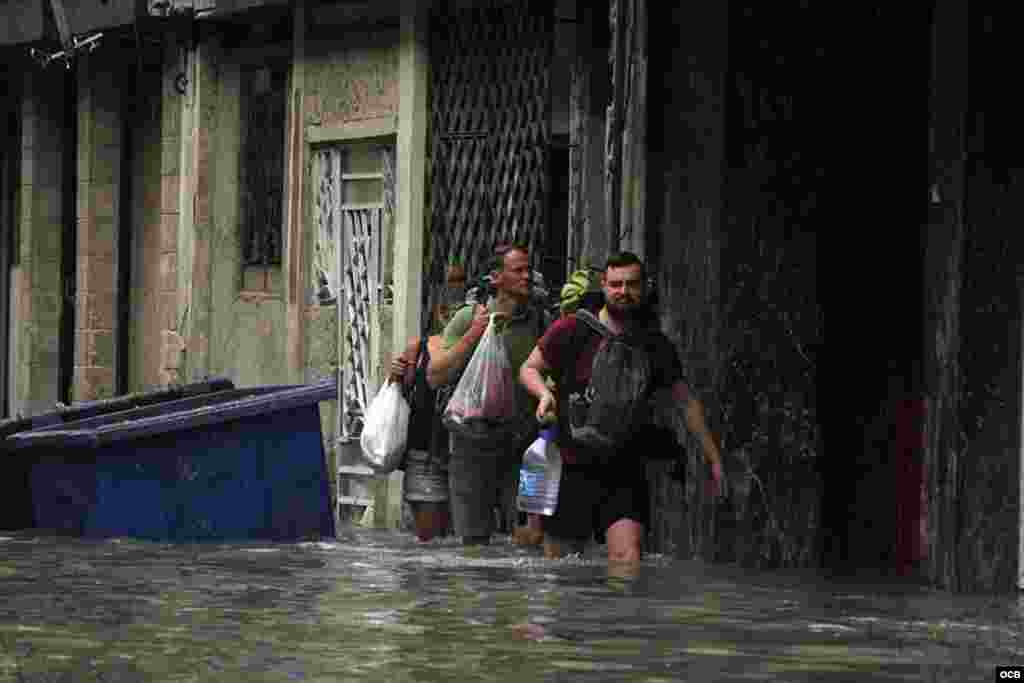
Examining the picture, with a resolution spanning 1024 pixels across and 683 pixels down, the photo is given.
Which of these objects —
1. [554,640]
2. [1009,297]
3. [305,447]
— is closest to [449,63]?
[305,447]

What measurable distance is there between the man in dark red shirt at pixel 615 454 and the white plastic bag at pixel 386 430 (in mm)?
3135

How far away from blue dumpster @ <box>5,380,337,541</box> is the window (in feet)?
23.1

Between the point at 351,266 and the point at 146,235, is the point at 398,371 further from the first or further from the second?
the point at 146,235

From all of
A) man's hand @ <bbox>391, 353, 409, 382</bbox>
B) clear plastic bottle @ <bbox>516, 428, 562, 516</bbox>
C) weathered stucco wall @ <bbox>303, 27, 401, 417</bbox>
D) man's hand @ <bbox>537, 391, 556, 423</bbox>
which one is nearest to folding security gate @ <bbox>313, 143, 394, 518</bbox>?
weathered stucco wall @ <bbox>303, 27, 401, 417</bbox>

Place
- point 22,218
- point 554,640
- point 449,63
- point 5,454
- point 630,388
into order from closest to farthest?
1. point 554,640
2. point 630,388
3. point 5,454
4. point 449,63
5. point 22,218

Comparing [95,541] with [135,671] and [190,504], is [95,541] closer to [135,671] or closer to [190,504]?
[190,504]

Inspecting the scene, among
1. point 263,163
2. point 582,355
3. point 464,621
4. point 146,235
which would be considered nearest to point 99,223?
point 146,235

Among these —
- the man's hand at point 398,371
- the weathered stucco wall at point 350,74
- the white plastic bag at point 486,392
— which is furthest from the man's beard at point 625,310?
the weathered stucco wall at point 350,74

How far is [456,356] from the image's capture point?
1705 cm

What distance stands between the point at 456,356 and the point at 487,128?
4368 millimetres

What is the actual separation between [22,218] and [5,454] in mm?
12800

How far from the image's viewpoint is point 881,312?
16.9m

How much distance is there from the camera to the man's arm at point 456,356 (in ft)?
55.8

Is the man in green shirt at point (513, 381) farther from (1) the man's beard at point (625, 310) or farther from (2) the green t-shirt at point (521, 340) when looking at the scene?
(1) the man's beard at point (625, 310)
